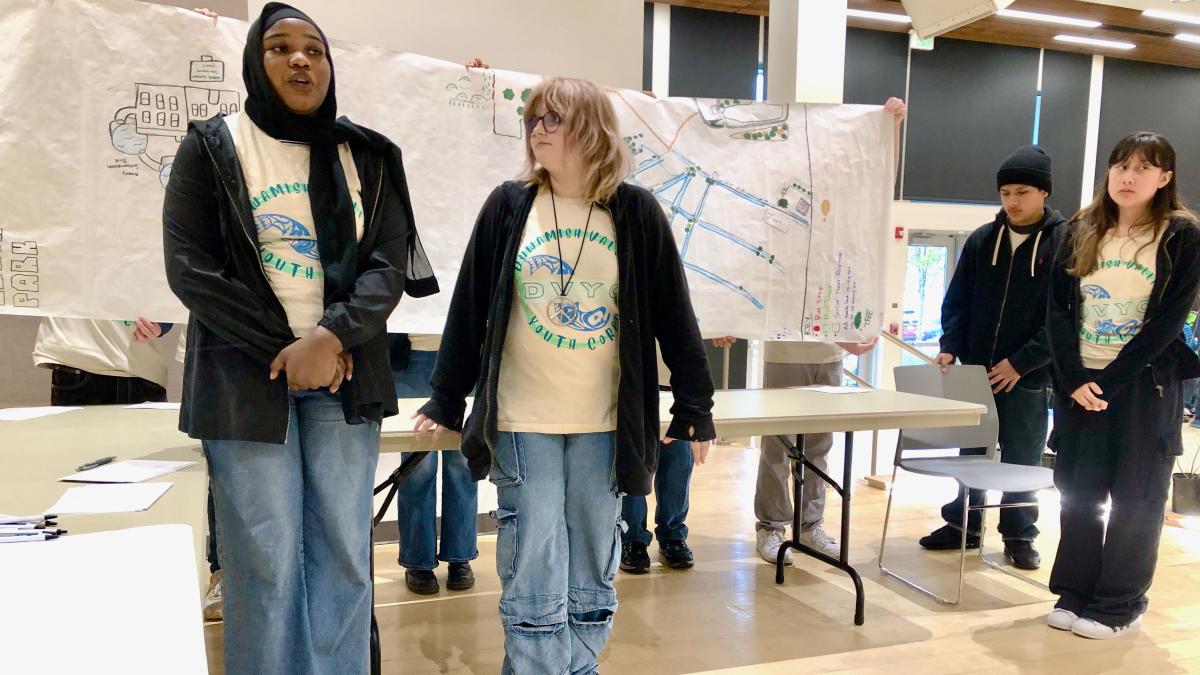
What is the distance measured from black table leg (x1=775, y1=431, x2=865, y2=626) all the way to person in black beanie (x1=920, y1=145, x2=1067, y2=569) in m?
0.76

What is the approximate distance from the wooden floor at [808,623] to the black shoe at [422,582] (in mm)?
36

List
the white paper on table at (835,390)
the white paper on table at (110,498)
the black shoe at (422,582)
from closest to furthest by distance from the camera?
1. the white paper on table at (110,498)
2. the black shoe at (422,582)
3. the white paper on table at (835,390)

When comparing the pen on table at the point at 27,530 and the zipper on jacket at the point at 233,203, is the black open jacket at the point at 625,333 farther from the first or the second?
the pen on table at the point at 27,530

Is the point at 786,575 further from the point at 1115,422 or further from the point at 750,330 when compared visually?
the point at 1115,422

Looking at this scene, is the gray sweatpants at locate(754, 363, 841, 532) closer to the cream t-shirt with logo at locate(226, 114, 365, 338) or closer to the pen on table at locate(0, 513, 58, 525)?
the cream t-shirt with logo at locate(226, 114, 365, 338)

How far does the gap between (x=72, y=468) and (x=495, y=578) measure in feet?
5.68

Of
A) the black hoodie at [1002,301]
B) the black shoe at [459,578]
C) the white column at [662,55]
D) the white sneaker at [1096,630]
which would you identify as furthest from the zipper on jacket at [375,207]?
the white column at [662,55]

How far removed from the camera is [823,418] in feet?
8.10

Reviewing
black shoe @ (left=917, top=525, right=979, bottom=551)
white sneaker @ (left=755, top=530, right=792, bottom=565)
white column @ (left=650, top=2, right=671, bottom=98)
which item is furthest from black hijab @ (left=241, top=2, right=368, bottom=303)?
white column @ (left=650, top=2, right=671, bottom=98)

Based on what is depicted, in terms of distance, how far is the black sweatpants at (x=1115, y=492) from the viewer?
250 centimetres

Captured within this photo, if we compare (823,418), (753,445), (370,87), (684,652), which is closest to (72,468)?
(370,87)

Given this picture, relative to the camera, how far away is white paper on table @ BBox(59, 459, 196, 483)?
57.2 inches

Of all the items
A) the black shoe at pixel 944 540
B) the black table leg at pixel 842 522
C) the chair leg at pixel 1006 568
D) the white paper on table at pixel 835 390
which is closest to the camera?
the black table leg at pixel 842 522

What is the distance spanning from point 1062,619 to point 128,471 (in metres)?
2.80
